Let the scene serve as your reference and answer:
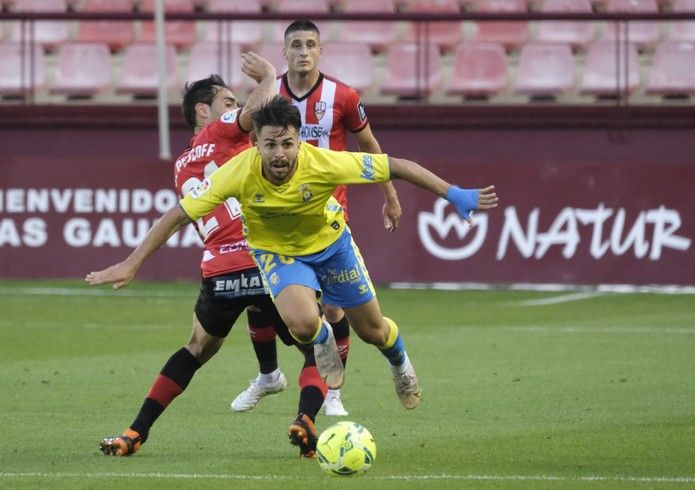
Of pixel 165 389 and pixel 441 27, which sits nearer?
pixel 165 389

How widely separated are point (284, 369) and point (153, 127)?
8920mm

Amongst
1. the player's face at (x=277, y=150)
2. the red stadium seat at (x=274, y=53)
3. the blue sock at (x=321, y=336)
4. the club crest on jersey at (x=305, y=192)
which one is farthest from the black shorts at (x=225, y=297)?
the red stadium seat at (x=274, y=53)

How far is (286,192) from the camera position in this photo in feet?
25.0

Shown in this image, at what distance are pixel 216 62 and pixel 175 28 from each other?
4.84 ft

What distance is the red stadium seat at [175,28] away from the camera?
21797mm

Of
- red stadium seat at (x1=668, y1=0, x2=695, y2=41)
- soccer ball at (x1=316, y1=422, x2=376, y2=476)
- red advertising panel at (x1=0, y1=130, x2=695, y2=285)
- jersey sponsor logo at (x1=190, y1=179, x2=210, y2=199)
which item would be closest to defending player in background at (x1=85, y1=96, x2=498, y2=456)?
jersey sponsor logo at (x1=190, y1=179, x2=210, y2=199)

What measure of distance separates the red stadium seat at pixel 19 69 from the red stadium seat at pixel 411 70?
477 centimetres

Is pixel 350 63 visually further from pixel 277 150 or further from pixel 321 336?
pixel 277 150

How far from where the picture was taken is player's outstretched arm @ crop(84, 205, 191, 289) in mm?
7242

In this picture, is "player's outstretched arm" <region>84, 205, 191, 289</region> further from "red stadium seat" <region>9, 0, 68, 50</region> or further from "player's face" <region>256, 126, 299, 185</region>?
"red stadium seat" <region>9, 0, 68, 50</region>

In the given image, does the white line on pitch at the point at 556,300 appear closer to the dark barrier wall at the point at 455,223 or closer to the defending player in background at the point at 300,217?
the dark barrier wall at the point at 455,223

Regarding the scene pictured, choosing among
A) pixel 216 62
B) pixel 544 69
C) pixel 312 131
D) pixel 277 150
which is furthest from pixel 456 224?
pixel 277 150

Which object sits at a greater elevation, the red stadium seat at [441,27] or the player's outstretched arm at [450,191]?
the red stadium seat at [441,27]

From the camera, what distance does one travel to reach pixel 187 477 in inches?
278
